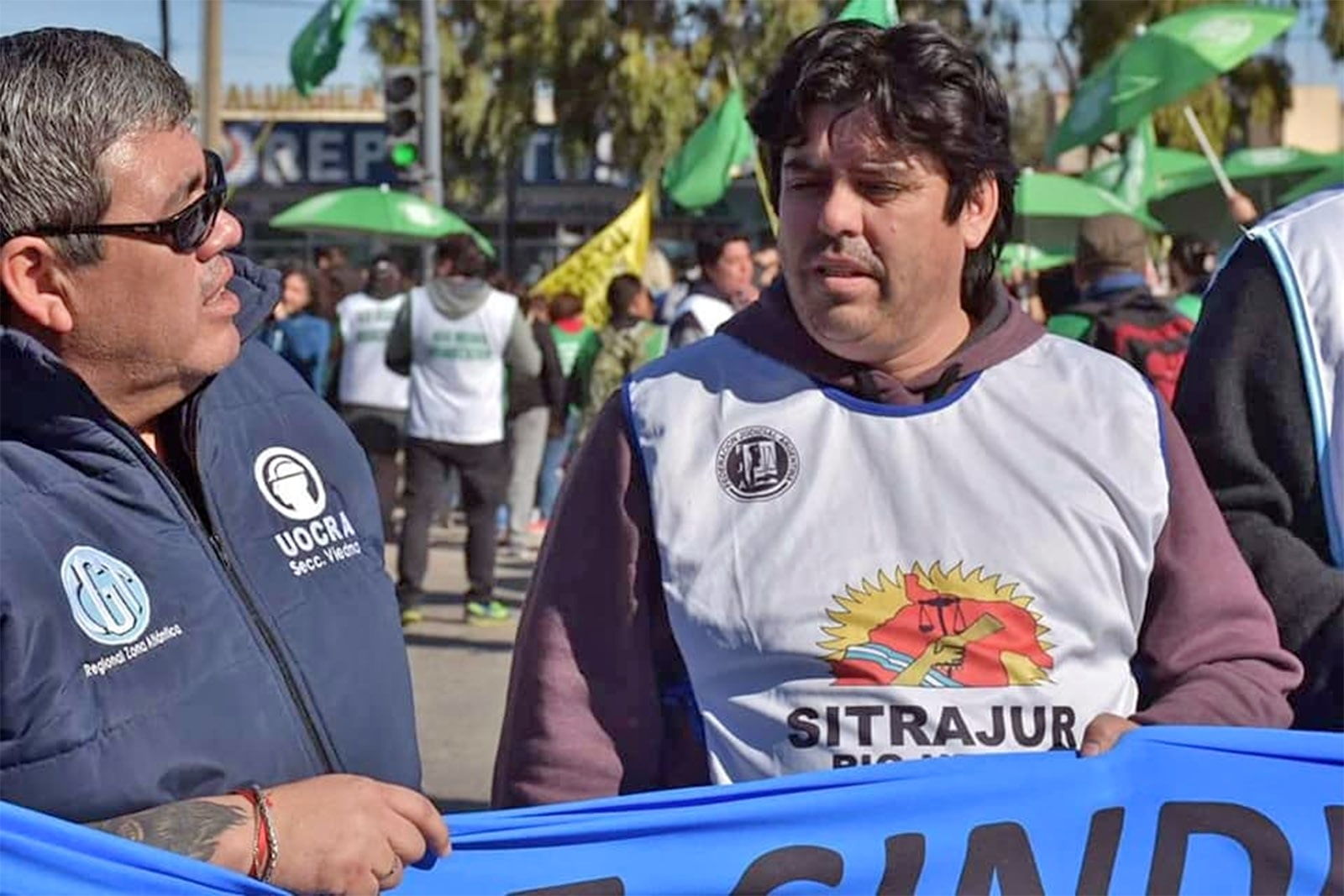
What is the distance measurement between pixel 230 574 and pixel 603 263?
36.3 feet

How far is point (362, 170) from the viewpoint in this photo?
4278 centimetres

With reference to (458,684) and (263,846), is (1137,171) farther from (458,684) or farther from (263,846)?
(263,846)

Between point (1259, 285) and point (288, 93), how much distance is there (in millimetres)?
43353

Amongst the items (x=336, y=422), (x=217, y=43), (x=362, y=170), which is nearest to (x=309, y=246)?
(x=362, y=170)

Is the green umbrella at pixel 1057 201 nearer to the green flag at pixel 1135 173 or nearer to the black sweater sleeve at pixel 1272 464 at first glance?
the green flag at pixel 1135 173

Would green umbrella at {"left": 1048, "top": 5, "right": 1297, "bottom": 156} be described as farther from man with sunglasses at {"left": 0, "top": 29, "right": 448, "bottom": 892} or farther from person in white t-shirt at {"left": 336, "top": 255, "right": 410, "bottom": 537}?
man with sunglasses at {"left": 0, "top": 29, "right": 448, "bottom": 892}

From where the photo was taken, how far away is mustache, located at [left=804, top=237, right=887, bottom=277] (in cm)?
265

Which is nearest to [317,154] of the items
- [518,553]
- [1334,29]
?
[1334,29]

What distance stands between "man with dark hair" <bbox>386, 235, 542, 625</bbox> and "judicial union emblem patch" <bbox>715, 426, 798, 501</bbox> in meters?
7.51

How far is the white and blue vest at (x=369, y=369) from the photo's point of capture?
11125mm

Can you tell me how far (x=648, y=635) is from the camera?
2684 millimetres

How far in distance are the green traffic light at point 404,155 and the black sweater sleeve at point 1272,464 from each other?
1275 cm

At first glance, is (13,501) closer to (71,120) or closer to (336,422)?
(71,120)

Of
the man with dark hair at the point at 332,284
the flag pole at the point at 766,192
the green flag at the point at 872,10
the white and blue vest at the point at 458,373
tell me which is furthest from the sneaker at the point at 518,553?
the green flag at the point at 872,10
